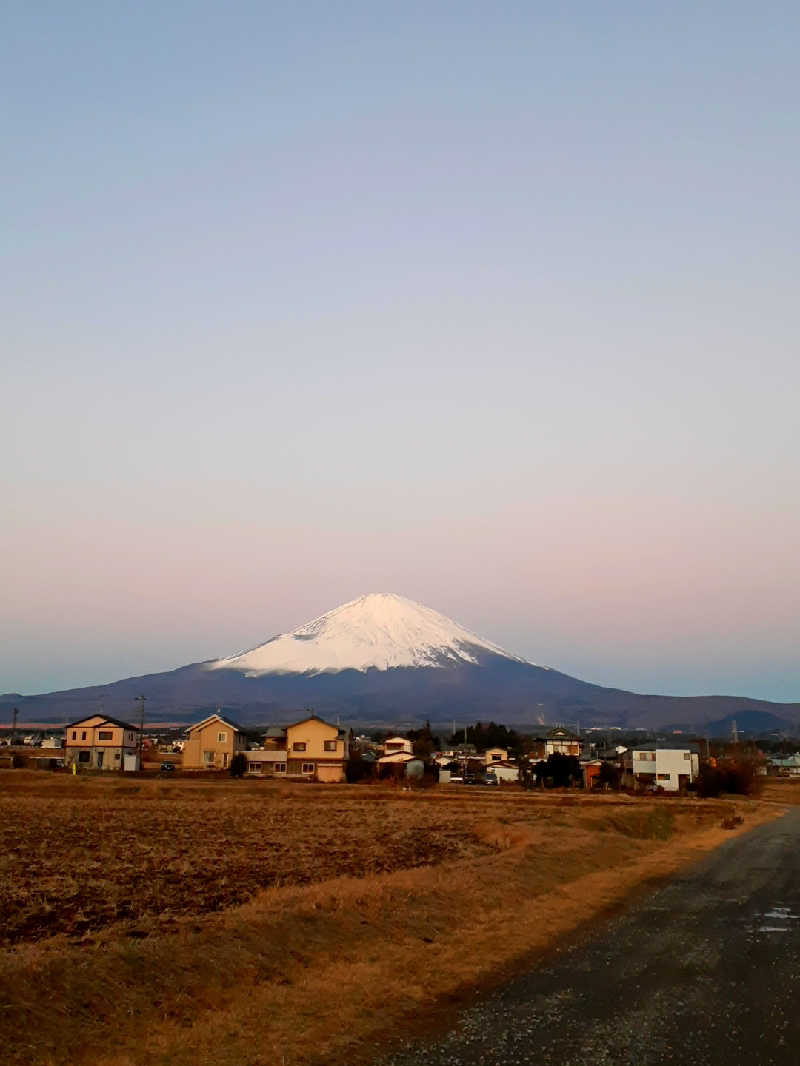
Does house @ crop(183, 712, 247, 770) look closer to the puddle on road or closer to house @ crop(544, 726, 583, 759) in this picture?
house @ crop(544, 726, 583, 759)

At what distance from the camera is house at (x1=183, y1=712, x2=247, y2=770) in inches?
4461

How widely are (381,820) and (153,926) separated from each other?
34.1 m

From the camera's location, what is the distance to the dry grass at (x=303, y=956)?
12133 millimetres

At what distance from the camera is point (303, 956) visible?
16531 mm

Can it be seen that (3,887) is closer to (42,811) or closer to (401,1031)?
(401,1031)

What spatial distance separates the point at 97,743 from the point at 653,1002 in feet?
355

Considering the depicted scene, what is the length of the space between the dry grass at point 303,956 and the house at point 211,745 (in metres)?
79.0

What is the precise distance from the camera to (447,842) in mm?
39844

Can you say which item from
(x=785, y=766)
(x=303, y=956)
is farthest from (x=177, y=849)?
(x=785, y=766)

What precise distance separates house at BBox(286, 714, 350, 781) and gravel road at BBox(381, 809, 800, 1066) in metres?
88.0

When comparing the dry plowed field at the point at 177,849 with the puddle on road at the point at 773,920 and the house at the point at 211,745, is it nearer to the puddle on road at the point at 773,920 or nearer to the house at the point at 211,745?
the puddle on road at the point at 773,920

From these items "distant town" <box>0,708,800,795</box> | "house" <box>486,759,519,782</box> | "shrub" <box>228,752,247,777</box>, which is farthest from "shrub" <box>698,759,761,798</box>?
"shrub" <box>228,752,247,777</box>

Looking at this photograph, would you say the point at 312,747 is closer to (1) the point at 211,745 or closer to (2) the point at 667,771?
(1) the point at 211,745

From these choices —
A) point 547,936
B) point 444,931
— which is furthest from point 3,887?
point 547,936
